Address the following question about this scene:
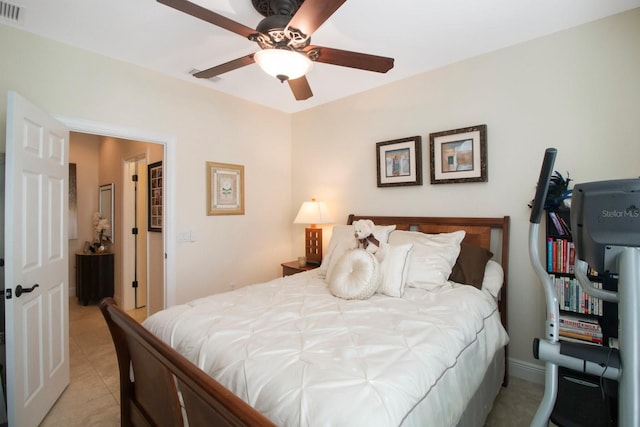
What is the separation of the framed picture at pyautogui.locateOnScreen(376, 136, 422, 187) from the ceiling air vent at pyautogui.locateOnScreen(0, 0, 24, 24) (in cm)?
292

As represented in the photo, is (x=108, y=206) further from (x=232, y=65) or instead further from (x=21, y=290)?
(x=232, y=65)

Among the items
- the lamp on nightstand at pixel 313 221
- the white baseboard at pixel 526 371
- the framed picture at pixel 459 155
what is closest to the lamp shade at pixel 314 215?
the lamp on nightstand at pixel 313 221

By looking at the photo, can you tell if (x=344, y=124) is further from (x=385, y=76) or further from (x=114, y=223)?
(x=114, y=223)

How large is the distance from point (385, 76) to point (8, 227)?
309 cm

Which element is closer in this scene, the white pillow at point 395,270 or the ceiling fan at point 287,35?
the ceiling fan at point 287,35

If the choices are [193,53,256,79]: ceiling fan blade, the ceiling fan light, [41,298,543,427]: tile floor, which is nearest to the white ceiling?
[193,53,256,79]: ceiling fan blade

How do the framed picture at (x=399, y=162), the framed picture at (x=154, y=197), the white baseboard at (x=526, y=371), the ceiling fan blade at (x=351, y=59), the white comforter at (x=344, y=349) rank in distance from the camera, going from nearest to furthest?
the white comforter at (x=344, y=349), the ceiling fan blade at (x=351, y=59), the white baseboard at (x=526, y=371), the framed picture at (x=399, y=162), the framed picture at (x=154, y=197)

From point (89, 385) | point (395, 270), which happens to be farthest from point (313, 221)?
point (89, 385)

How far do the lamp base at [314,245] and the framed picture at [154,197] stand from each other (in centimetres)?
179

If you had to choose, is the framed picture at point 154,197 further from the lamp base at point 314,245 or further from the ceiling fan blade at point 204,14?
the ceiling fan blade at point 204,14

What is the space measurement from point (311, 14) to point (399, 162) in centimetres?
188

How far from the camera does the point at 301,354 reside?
124 cm

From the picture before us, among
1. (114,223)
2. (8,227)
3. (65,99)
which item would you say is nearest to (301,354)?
(8,227)

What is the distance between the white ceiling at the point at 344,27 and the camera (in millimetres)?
1969
